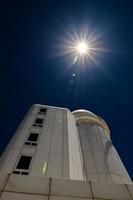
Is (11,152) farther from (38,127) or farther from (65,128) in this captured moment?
(65,128)

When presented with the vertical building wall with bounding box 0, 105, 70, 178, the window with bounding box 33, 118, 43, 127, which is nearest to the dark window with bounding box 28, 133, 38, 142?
the vertical building wall with bounding box 0, 105, 70, 178

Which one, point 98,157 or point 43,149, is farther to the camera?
point 98,157

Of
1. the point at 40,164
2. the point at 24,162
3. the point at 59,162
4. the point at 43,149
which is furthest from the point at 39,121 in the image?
the point at 59,162

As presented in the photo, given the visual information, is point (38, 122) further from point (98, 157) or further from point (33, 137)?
point (98, 157)

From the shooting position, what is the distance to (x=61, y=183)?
22.5 ft

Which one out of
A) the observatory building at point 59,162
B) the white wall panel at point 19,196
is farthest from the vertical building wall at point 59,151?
the white wall panel at point 19,196

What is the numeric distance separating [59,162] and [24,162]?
3.23m

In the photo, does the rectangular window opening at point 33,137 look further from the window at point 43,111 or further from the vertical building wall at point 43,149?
the window at point 43,111

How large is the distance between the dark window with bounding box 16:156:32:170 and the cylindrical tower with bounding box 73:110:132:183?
10.8 metres

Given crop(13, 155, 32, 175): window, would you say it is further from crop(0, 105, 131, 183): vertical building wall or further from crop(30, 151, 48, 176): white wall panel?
crop(30, 151, 48, 176): white wall panel

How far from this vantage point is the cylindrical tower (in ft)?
75.5

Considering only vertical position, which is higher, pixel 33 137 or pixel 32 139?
pixel 33 137

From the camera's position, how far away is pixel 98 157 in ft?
84.2

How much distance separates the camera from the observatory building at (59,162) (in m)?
6.41
